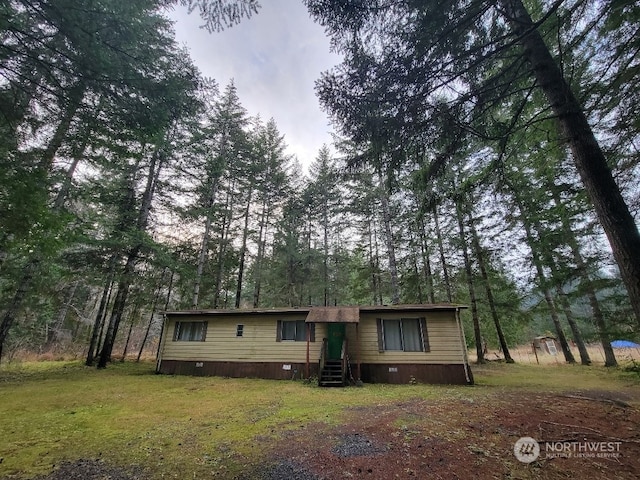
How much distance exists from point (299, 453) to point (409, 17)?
6822mm

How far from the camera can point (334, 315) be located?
9.84 m

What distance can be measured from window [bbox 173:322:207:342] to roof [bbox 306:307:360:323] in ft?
16.2

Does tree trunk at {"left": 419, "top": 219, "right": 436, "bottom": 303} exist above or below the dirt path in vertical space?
above

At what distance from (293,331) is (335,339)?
1706mm

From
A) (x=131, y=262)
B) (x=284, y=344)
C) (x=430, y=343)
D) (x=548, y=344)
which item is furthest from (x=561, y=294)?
(x=131, y=262)

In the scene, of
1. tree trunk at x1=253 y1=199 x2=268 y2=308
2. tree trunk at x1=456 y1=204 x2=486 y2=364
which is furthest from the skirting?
tree trunk at x1=456 y1=204 x2=486 y2=364

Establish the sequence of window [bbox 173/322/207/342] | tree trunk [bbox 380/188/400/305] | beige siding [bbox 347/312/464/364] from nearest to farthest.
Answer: beige siding [bbox 347/312/464/364], window [bbox 173/322/207/342], tree trunk [bbox 380/188/400/305]

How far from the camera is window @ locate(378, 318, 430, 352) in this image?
32.3 ft

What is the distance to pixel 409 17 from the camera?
15.0 ft

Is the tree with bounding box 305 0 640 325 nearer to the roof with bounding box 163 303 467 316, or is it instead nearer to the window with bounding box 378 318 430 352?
the roof with bounding box 163 303 467 316

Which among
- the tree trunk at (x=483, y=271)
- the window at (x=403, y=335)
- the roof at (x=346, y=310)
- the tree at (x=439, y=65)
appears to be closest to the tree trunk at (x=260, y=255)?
the roof at (x=346, y=310)

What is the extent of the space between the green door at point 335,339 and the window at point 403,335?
1602 millimetres

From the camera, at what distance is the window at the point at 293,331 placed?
10.9 meters

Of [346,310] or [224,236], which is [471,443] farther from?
[224,236]
